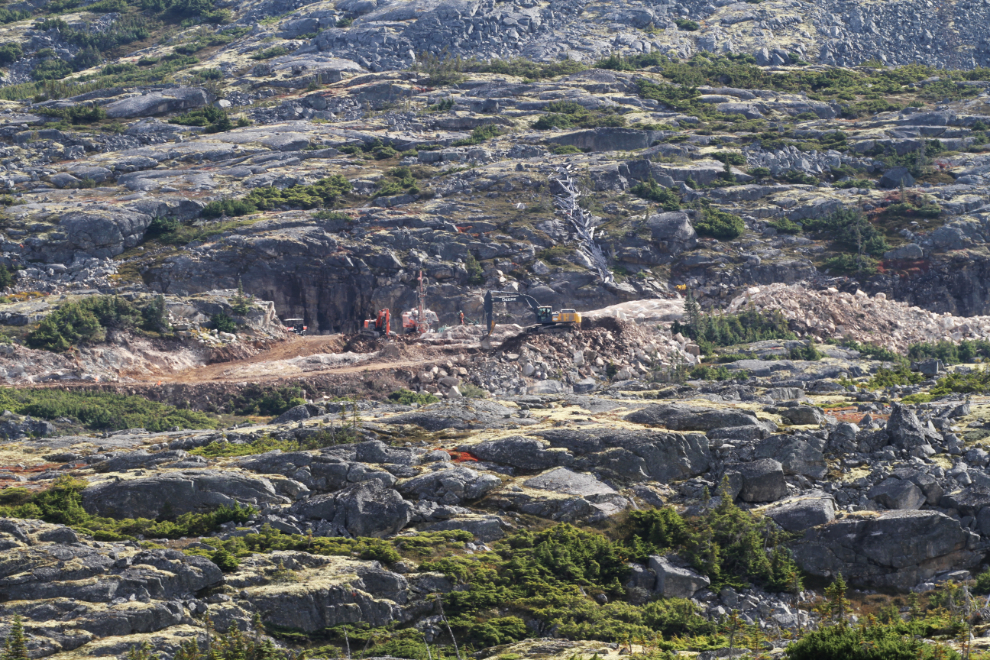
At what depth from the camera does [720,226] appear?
80.2 meters

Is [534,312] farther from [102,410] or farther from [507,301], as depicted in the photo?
[102,410]

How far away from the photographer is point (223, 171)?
3460 inches

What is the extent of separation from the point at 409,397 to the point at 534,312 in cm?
1403

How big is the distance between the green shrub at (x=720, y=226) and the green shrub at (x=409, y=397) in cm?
2865

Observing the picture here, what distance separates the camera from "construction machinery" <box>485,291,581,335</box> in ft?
215

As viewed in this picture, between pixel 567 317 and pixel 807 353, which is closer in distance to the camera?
pixel 807 353

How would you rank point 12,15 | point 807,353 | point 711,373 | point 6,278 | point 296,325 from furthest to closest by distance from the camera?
point 12,15
point 296,325
point 6,278
point 807,353
point 711,373

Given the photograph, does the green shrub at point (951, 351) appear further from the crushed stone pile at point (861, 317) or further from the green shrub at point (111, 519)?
the green shrub at point (111, 519)

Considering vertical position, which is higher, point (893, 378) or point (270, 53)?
point (270, 53)

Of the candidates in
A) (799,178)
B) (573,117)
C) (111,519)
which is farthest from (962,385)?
(573,117)

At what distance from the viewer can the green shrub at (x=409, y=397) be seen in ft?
192

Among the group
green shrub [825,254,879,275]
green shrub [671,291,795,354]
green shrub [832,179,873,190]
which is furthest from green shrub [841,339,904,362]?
green shrub [832,179,873,190]

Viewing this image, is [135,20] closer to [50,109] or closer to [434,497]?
[50,109]

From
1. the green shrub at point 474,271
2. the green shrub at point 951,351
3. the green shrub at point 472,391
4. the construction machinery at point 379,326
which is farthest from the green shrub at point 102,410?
the green shrub at point 951,351
